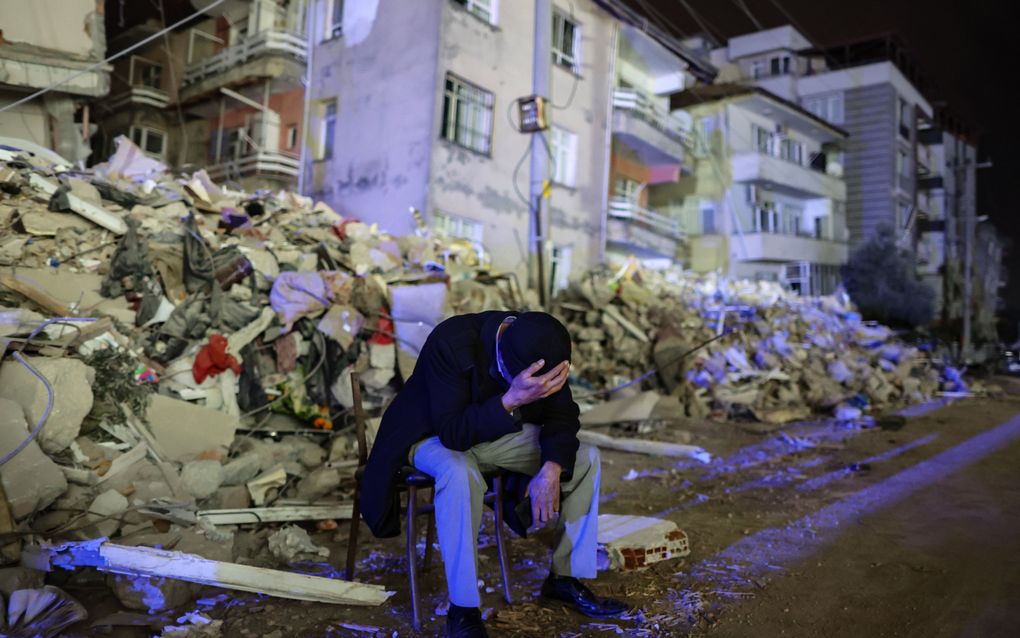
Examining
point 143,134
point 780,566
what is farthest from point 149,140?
point 780,566

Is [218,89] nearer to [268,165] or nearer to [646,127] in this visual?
[268,165]

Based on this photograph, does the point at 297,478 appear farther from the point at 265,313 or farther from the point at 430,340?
the point at 430,340

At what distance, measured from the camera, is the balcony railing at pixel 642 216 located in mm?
18141

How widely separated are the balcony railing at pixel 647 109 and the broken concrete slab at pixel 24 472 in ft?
56.1

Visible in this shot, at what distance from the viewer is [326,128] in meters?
15.0

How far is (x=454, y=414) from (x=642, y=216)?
18122mm

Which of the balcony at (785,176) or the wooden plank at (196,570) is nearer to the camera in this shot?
the wooden plank at (196,570)

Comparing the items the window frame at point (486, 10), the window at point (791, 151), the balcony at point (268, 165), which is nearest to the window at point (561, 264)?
the window frame at point (486, 10)

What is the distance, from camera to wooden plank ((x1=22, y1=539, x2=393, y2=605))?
269 centimetres

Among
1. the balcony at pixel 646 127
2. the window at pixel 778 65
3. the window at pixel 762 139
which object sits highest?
the window at pixel 778 65

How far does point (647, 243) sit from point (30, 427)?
706 inches

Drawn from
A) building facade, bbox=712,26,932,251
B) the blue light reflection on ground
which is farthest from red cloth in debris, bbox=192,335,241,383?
building facade, bbox=712,26,932,251

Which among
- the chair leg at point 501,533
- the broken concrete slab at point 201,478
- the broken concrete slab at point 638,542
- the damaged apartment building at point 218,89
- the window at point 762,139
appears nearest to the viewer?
the chair leg at point 501,533

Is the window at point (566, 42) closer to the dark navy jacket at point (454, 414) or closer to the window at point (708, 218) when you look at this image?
the window at point (708, 218)
